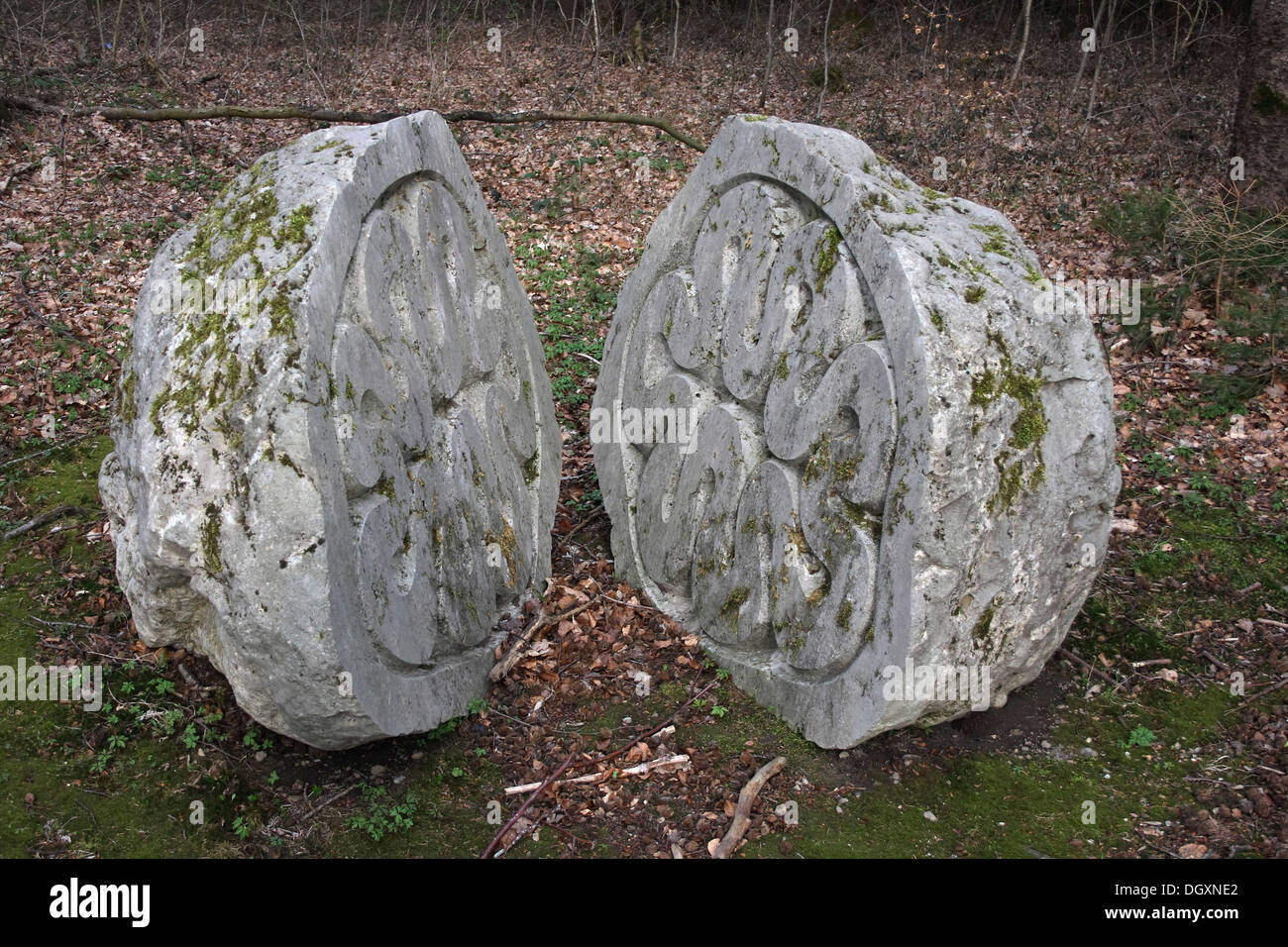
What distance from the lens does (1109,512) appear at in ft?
11.9

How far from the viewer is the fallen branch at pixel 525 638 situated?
4.27m

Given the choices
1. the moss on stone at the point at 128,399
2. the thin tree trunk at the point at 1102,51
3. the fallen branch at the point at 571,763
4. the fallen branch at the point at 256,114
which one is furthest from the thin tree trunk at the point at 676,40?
the moss on stone at the point at 128,399

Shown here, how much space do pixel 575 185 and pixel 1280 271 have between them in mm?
6372

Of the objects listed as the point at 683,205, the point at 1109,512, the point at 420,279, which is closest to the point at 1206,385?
the point at 1109,512

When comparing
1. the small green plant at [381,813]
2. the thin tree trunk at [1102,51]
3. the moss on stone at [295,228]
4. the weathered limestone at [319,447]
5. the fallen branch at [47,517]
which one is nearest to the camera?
the weathered limestone at [319,447]

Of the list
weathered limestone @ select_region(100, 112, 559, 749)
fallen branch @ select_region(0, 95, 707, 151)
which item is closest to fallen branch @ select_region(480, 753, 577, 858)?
weathered limestone @ select_region(100, 112, 559, 749)

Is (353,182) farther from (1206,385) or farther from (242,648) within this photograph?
(1206,385)

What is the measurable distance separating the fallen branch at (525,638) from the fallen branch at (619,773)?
618 millimetres

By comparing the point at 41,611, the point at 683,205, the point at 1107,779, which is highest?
the point at 683,205

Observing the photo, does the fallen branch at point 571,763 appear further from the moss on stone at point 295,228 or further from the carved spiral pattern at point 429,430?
the moss on stone at point 295,228

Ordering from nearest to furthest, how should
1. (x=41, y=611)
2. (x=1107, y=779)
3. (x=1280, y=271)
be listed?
(x=1107, y=779)
(x=41, y=611)
(x=1280, y=271)

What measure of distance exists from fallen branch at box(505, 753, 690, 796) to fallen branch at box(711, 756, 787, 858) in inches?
11.7

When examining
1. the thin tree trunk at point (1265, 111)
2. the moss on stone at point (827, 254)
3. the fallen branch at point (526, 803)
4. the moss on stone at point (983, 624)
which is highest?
the thin tree trunk at point (1265, 111)

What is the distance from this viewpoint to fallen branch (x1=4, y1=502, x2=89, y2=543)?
496 centimetres
